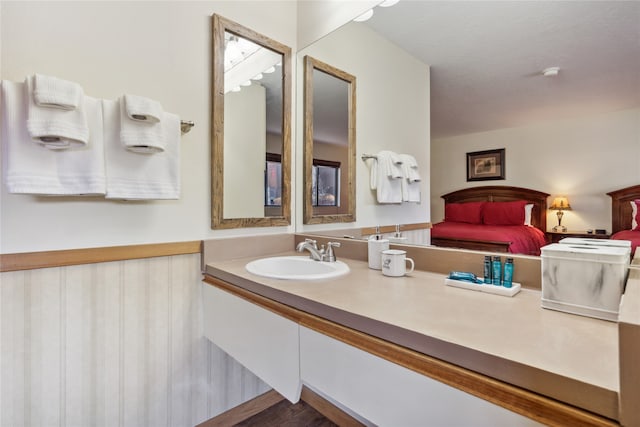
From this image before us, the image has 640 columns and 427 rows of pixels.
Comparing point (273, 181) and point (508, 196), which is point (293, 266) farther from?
point (508, 196)

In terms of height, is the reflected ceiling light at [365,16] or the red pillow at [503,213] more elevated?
the reflected ceiling light at [365,16]

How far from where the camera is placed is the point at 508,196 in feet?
3.46

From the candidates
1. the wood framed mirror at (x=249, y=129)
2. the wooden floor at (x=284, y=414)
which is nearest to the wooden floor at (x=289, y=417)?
the wooden floor at (x=284, y=414)

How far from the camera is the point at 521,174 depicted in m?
1.02

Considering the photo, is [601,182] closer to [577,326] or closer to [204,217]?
[577,326]

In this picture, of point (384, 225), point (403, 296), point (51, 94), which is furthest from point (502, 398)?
point (51, 94)

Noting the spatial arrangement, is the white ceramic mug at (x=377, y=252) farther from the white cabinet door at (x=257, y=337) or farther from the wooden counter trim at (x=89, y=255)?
the wooden counter trim at (x=89, y=255)

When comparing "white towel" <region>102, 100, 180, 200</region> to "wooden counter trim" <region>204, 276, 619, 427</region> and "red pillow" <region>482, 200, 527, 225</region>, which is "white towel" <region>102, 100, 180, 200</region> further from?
"red pillow" <region>482, 200, 527, 225</region>

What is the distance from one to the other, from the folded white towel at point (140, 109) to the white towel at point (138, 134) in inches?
0.4

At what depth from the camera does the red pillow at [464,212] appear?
3.75 ft

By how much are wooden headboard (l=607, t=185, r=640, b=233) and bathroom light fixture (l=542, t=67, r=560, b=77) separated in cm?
40

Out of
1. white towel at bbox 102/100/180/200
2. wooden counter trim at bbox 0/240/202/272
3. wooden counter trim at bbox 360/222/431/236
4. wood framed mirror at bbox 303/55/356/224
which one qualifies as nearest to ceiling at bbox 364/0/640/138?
wooden counter trim at bbox 360/222/431/236

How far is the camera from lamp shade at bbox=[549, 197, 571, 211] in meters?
0.95

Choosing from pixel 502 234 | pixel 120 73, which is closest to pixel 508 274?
pixel 502 234
